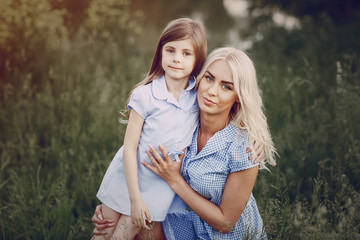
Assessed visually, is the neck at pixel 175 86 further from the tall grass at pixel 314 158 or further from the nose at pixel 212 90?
the tall grass at pixel 314 158

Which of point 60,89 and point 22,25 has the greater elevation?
point 22,25

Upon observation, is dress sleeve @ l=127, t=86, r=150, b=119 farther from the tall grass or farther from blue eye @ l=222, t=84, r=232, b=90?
the tall grass

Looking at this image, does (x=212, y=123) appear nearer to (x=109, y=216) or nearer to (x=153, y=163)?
(x=153, y=163)

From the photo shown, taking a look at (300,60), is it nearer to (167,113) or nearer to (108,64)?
(108,64)

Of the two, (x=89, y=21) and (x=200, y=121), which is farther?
(x=89, y=21)

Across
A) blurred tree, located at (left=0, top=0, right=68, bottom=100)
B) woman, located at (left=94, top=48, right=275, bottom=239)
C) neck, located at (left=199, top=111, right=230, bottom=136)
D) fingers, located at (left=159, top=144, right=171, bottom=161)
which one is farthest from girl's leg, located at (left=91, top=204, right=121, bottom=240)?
blurred tree, located at (left=0, top=0, right=68, bottom=100)

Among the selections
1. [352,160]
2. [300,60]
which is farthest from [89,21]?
[352,160]

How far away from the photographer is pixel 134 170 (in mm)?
1861

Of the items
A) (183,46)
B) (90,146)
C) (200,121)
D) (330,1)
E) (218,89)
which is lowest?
(90,146)

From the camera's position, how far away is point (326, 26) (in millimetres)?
6520

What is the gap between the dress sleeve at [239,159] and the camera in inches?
70.0

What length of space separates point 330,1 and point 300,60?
2542 millimetres

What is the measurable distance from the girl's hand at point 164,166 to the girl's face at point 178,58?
461mm

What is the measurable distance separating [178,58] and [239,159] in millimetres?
689
